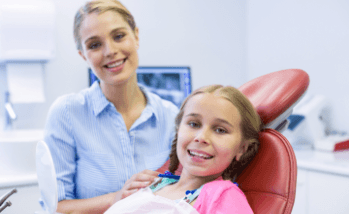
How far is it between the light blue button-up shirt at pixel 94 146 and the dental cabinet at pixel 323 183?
963mm

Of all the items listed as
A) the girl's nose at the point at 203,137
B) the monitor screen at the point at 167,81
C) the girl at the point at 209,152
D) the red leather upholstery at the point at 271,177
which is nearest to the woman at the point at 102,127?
the girl at the point at 209,152

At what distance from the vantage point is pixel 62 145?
3.52ft

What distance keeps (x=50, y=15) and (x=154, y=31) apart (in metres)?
0.79

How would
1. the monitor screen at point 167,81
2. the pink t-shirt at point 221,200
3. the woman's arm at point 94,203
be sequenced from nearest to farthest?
the pink t-shirt at point 221,200, the woman's arm at point 94,203, the monitor screen at point 167,81

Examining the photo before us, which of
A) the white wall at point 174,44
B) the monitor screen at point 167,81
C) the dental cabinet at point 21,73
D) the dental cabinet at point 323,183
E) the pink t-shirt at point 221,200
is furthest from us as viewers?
the monitor screen at point 167,81

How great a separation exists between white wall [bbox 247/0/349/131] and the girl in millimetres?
1466

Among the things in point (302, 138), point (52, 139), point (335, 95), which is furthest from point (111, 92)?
point (335, 95)

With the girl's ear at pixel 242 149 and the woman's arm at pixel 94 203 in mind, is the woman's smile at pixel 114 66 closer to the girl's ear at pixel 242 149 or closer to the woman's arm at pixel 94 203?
the woman's arm at pixel 94 203

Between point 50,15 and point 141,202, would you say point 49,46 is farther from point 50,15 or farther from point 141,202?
point 141,202

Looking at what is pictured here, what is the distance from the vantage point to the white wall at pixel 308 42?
212 centimetres

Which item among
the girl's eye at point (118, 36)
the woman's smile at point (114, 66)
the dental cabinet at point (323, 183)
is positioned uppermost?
the girl's eye at point (118, 36)

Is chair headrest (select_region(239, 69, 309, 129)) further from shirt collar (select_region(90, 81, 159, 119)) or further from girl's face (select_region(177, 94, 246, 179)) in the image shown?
shirt collar (select_region(90, 81, 159, 119))

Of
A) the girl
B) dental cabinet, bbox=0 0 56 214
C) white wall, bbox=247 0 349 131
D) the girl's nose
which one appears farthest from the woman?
white wall, bbox=247 0 349 131

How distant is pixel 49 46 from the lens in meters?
1.71
